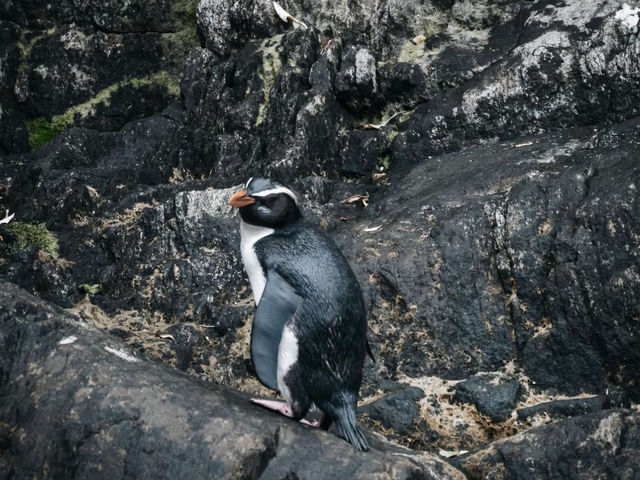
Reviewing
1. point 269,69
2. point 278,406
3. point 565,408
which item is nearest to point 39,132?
point 269,69

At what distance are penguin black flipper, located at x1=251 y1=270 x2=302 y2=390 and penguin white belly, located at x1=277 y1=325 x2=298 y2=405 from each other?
2 centimetres

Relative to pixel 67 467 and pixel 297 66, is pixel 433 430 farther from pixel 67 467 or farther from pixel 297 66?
pixel 297 66

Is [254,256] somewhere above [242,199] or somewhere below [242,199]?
below

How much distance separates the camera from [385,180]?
8266mm

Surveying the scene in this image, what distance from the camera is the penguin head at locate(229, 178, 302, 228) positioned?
4840mm

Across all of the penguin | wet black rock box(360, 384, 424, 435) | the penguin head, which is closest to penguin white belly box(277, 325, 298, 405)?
the penguin

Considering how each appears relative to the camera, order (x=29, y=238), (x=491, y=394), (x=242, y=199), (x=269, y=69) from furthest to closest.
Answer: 1. (x=269, y=69)
2. (x=29, y=238)
3. (x=491, y=394)
4. (x=242, y=199)

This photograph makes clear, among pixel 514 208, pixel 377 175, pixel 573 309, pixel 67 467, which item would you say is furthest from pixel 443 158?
pixel 67 467

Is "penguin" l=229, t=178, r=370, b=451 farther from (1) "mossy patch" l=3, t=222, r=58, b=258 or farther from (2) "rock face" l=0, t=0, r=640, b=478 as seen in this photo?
(1) "mossy patch" l=3, t=222, r=58, b=258

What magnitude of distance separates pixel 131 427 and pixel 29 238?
4.51m

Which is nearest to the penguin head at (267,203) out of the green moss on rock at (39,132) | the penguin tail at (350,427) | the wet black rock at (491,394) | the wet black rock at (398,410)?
the penguin tail at (350,427)

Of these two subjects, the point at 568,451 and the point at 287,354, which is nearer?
the point at 287,354

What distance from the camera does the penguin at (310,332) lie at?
4.53m

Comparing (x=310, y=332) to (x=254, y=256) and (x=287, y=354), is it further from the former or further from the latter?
(x=254, y=256)
